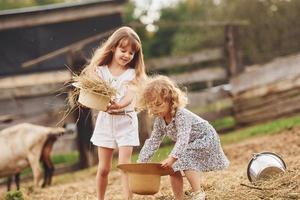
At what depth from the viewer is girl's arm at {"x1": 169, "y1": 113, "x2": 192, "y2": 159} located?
177 inches

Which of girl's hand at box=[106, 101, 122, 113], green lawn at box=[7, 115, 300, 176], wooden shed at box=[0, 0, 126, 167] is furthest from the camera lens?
wooden shed at box=[0, 0, 126, 167]

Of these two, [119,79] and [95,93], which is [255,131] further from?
[95,93]

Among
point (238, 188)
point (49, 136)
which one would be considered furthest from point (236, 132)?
point (238, 188)

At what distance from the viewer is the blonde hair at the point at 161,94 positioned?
14.9 feet

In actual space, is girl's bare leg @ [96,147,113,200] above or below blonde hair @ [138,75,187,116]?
below

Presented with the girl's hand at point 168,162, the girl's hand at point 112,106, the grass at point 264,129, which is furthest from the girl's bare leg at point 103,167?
the grass at point 264,129

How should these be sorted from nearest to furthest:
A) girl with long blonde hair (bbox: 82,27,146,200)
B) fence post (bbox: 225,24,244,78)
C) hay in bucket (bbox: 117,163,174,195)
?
hay in bucket (bbox: 117,163,174,195)
girl with long blonde hair (bbox: 82,27,146,200)
fence post (bbox: 225,24,244,78)

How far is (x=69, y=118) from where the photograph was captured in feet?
34.6

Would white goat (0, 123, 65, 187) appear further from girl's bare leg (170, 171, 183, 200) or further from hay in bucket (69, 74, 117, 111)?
girl's bare leg (170, 171, 183, 200)

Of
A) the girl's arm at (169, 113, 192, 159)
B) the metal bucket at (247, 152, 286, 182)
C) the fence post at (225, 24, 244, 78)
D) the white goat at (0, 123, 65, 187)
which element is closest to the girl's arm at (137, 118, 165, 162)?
the girl's arm at (169, 113, 192, 159)

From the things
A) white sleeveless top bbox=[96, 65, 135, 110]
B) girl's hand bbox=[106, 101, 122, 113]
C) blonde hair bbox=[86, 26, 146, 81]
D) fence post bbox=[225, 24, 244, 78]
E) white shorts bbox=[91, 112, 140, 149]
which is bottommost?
white shorts bbox=[91, 112, 140, 149]

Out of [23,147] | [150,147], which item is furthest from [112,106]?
[23,147]

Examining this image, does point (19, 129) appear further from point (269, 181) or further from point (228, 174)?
point (269, 181)

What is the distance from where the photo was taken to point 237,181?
5.61 metres
